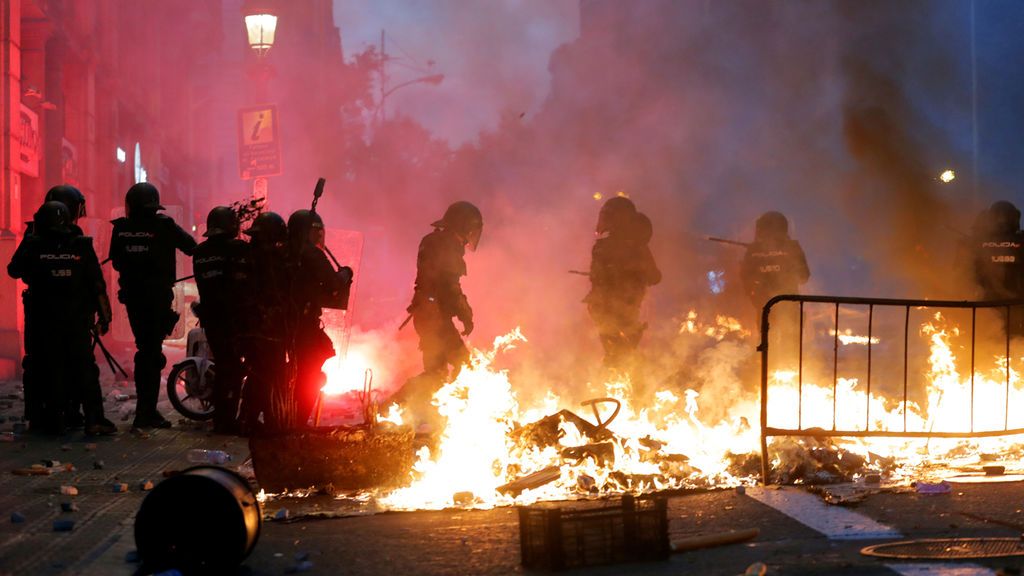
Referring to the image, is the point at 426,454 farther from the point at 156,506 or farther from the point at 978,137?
the point at 978,137

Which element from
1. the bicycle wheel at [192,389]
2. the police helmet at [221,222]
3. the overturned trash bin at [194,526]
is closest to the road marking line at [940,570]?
the overturned trash bin at [194,526]

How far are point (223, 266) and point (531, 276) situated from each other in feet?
37.4

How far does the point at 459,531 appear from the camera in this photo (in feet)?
17.8

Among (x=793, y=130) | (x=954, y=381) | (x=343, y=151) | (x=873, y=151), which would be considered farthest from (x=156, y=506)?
(x=343, y=151)

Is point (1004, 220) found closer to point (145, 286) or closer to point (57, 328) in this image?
point (145, 286)

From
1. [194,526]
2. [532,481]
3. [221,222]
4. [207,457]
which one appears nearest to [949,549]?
[532,481]

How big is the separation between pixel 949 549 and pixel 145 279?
6.82 metres

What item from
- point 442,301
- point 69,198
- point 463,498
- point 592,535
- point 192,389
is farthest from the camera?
point 442,301

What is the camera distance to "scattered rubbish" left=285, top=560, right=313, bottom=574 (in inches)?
186

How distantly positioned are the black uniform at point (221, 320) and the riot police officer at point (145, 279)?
1.01ft

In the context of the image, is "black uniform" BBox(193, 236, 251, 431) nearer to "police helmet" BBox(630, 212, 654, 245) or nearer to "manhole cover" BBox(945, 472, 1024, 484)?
"police helmet" BBox(630, 212, 654, 245)

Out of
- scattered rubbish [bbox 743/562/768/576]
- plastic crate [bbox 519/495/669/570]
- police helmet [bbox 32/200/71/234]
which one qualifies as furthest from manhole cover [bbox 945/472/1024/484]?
police helmet [bbox 32/200/71/234]

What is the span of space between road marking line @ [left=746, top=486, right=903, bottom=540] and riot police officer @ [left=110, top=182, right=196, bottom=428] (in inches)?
208

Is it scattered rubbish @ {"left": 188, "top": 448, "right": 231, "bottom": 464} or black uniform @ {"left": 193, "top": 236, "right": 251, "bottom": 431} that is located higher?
black uniform @ {"left": 193, "top": 236, "right": 251, "bottom": 431}
